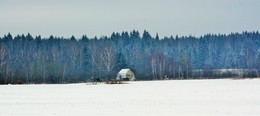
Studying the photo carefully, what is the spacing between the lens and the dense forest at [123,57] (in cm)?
10294

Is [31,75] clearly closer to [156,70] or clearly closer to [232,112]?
[156,70]

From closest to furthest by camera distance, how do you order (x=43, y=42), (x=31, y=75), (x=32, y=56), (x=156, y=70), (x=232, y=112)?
(x=232, y=112) → (x=31, y=75) → (x=156, y=70) → (x=32, y=56) → (x=43, y=42)

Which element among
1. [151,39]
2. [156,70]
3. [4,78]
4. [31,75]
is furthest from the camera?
[151,39]

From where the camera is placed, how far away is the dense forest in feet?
338

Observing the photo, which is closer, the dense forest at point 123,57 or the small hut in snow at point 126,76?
the small hut in snow at point 126,76

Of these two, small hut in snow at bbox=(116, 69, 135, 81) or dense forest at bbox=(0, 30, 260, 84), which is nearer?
small hut in snow at bbox=(116, 69, 135, 81)

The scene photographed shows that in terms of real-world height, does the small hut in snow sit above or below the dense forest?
below

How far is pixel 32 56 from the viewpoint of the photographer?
411 feet

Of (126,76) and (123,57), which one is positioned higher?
(123,57)

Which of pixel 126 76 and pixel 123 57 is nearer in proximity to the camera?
pixel 126 76

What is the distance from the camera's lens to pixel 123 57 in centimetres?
11500

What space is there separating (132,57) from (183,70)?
2803 centimetres

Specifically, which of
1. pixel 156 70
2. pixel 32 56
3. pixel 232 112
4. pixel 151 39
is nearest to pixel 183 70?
pixel 156 70

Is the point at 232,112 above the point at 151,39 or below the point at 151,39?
below
